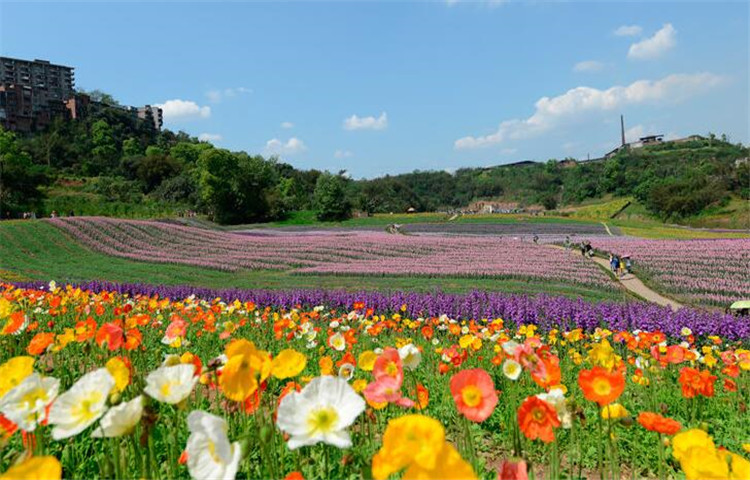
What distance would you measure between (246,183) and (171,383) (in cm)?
6257

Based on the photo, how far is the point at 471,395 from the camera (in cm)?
163

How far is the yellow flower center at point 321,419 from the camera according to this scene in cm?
142

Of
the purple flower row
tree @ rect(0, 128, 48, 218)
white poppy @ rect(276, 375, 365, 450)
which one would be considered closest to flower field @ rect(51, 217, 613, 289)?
the purple flower row

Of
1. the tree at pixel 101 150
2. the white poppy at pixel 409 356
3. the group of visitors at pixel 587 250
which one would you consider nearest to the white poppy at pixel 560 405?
the white poppy at pixel 409 356

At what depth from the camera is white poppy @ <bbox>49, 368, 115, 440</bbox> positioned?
1.43 metres

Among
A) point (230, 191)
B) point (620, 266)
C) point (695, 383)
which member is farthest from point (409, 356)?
point (230, 191)

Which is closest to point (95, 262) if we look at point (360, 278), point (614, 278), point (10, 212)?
point (360, 278)

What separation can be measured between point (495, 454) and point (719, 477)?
101 inches

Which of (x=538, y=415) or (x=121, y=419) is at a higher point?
(x=121, y=419)

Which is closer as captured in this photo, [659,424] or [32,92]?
[659,424]

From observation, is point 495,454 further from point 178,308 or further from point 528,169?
point 528,169

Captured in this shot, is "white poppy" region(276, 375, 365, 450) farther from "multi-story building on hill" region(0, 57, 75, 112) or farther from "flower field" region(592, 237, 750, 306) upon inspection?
"multi-story building on hill" region(0, 57, 75, 112)

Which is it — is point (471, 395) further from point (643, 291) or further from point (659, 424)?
point (643, 291)

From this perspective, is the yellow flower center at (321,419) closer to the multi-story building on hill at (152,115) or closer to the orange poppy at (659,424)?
the orange poppy at (659,424)
